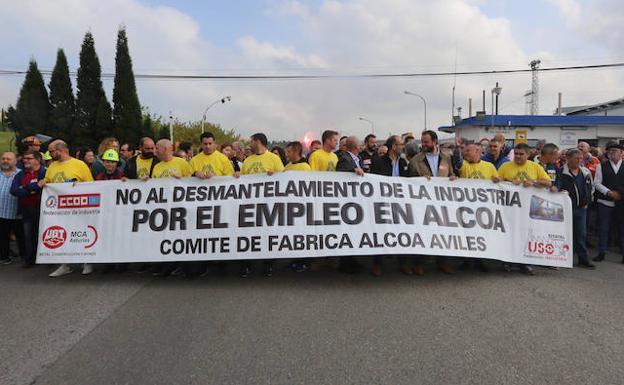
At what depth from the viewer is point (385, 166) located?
20.4ft

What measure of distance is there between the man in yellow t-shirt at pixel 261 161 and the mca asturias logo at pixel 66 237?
85.9 inches

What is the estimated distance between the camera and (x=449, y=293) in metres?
5.06

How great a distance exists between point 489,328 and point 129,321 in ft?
11.3

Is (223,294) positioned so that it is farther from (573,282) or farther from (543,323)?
(573,282)

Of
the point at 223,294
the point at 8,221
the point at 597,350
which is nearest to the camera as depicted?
the point at 597,350

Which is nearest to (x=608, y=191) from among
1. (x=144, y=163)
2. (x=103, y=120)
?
(x=144, y=163)

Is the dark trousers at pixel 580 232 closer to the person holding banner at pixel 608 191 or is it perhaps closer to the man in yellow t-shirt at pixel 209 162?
the person holding banner at pixel 608 191

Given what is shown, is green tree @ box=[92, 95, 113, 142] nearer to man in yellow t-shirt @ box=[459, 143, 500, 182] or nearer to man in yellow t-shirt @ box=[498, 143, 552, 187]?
man in yellow t-shirt @ box=[459, 143, 500, 182]

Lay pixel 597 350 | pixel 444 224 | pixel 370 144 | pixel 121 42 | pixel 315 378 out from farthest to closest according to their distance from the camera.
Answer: pixel 121 42, pixel 370 144, pixel 444 224, pixel 597 350, pixel 315 378

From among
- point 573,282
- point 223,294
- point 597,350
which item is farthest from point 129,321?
point 573,282

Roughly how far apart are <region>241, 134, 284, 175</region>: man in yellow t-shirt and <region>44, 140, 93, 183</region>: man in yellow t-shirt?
240cm

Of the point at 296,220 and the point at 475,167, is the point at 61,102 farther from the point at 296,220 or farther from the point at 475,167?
the point at 475,167

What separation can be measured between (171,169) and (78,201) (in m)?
1.32

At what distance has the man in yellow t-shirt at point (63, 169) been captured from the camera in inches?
243
